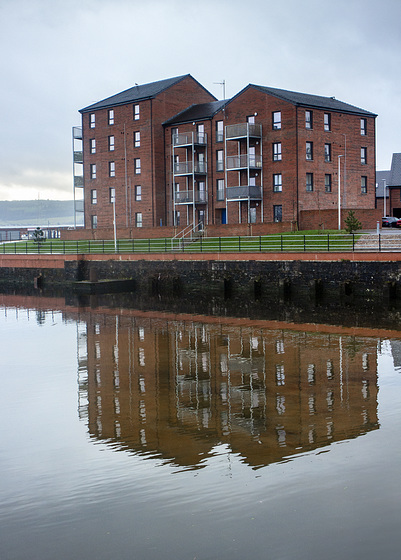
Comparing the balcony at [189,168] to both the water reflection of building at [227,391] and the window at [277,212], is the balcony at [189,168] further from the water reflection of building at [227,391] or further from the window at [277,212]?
the water reflection of building at [227,391]


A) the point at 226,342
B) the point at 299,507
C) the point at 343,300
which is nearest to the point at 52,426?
the point at 299,507

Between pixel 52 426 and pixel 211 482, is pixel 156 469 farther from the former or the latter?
pixel 52 426

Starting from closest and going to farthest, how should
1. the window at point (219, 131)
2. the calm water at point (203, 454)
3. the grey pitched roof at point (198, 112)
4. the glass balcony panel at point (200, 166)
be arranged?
1. the calm water at point (203, 454)
2. the window at point (219, 131)
3. the grey pitched roof at point (198, 112)
4. the glass balcony panel at point (200, 166)

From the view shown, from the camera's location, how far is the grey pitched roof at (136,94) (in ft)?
190

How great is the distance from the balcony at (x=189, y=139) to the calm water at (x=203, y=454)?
38.4 meters

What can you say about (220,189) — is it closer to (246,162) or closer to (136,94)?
(246,162)

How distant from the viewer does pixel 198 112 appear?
57469mm

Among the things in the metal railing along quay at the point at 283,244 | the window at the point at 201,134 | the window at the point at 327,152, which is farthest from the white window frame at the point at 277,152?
the metal railing along quay at the point at 283,244

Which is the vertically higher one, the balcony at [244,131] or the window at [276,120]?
the window at [276,120]

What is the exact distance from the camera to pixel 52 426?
11.4 m

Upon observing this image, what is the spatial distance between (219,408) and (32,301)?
87.8 feet

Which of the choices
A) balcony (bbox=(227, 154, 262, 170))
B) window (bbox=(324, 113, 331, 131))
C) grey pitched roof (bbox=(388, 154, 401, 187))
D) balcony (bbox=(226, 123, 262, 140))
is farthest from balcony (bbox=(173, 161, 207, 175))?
grey pitched roof (bbox=(388, 154, 401, 187))

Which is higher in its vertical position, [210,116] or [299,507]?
[210,116]

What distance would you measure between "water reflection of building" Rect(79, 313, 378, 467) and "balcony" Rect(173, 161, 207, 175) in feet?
111
